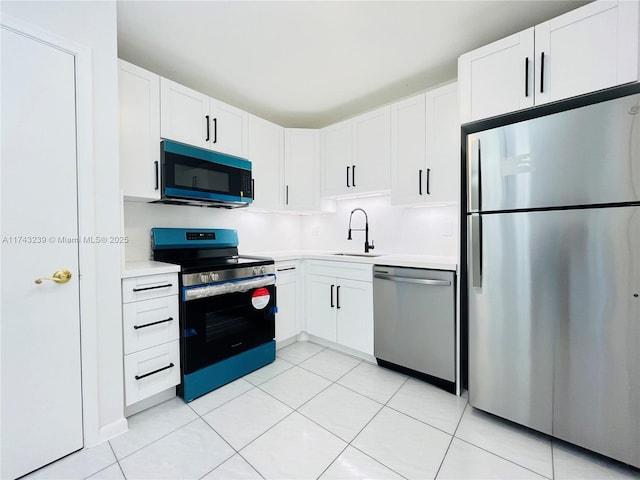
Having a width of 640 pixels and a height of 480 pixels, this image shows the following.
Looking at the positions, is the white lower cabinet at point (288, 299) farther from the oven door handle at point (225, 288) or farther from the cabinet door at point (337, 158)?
the cabinet door at point (337, 158)

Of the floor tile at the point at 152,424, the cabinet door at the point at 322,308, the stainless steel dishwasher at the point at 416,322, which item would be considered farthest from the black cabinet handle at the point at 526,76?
the floor tile at the point at 152,424

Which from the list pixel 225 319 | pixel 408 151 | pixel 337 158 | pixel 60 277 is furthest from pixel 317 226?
pixel 60 277

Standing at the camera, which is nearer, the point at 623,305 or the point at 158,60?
the point at 623,305

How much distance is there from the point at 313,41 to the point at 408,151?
3.77 feet

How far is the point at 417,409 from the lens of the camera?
1.79 m

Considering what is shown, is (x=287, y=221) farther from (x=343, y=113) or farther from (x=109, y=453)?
(x=109, y=453)

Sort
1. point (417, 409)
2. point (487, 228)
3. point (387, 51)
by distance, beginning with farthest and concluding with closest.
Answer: point (387, 51)
point (417, 409)
point (487, 228)

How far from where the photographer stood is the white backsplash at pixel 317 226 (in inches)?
89.7

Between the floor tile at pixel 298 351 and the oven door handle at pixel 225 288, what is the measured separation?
74cm

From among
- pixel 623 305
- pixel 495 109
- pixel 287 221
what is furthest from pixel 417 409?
pixel 287 221

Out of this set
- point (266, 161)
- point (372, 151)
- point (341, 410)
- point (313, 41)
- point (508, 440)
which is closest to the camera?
point (508, 440)

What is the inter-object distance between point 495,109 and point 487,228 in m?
0.76

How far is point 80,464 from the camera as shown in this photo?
1.37 meters

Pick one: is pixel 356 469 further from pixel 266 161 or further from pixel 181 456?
pixel 266 161
